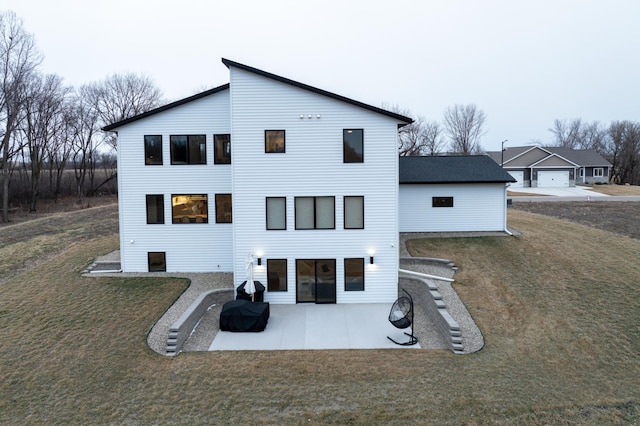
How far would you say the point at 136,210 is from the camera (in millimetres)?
16172

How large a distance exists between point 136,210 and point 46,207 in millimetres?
29506

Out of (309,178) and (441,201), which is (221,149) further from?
(441,201)

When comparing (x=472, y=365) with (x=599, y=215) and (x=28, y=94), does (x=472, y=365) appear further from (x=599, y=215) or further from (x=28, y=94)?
(x=28, y=94)

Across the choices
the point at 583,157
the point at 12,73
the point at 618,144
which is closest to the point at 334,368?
the point at 12,73

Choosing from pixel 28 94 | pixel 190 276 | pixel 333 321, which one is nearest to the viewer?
pixel 333 321

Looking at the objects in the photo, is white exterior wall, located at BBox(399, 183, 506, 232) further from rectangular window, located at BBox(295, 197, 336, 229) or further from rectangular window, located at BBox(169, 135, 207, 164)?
rectangular window, located at BBox(169, 135, 207, 164)

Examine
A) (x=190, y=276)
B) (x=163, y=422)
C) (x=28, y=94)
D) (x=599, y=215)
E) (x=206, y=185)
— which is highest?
(x=28, y=94)

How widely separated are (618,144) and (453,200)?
5663cm

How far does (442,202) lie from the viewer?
2028cm

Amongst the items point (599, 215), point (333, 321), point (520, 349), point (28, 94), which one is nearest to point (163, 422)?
point (333, 321)

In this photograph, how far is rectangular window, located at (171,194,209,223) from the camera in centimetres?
1622

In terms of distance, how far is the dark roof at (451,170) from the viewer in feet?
65.3

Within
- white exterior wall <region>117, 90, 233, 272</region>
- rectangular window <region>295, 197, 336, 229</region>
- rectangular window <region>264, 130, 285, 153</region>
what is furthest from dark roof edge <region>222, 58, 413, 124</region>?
rectangular window <region>295, 197, 336, 229</region>

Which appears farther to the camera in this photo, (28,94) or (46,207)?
(46,207)
